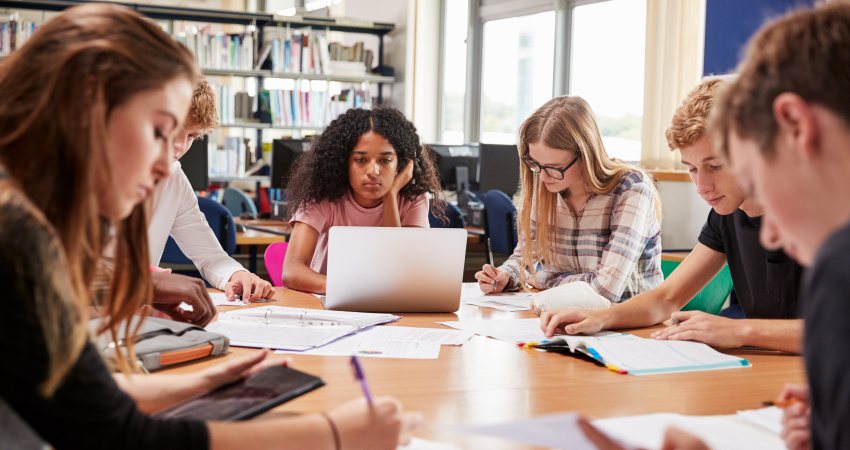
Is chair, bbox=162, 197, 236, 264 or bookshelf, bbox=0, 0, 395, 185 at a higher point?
bookshelf, bbox=0, 0, 395, 185

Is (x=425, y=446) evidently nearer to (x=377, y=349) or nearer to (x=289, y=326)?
(x=377, y=349)

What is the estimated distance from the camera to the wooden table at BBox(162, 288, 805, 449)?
129cm

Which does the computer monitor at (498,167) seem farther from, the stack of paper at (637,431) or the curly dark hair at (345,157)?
the stack of paper at (637,431)

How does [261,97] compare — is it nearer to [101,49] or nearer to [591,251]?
[591,251]

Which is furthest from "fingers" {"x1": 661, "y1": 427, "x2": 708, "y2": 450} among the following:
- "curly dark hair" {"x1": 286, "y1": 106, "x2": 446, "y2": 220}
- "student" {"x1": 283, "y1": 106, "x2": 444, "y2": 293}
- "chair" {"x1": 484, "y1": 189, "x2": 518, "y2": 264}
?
"chair" {"x1": 484, "y1": 189, "x2": 518, "y2": 264}

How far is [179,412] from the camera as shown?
3.69 feet

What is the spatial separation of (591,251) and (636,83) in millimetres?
3481

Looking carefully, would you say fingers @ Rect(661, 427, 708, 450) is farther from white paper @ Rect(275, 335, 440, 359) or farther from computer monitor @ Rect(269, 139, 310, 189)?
computer monitor @ Rect(269, 139, 310, 189)

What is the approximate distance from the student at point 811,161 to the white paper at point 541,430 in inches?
9.3

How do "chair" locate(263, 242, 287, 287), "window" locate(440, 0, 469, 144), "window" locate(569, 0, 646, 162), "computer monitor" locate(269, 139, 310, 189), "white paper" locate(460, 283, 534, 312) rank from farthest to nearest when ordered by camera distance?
1. "window" locate(440, 0, 469, 144)
2. "window" locate(569, 0, 646, 162)
3. "computer monitor" locate(269, 139, 310, 189)
4. "chair" locate(263, 242, 287, 287)
5. "white paper" locate(460, 283, 534, 312)

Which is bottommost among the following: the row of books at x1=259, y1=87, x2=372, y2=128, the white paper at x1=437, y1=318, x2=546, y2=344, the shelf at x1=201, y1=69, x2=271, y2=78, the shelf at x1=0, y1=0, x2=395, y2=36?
the white paper at x1=437, y1=318, x2=546, y2=344

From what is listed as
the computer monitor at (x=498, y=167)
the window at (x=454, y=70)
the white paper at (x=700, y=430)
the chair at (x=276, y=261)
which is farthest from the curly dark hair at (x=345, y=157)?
the window at (x=454, y=70)

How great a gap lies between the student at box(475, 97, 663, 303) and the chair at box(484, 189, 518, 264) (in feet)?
5.63

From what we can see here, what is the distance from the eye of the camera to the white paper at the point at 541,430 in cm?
91
